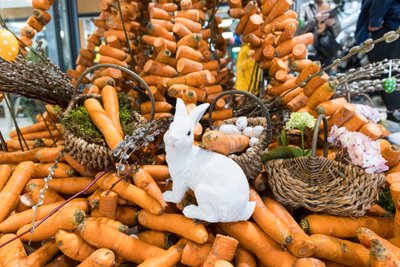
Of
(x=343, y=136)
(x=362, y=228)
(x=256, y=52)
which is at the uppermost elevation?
(x=256, y=52)

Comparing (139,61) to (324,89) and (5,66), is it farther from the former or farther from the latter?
(324,89)

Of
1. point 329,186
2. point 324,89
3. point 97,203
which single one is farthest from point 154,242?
point 324,89

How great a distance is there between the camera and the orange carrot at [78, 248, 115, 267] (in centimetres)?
77

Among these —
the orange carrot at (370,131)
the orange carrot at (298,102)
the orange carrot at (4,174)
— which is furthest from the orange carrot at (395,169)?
the orange carrot at (4,174)

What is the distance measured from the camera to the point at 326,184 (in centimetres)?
83

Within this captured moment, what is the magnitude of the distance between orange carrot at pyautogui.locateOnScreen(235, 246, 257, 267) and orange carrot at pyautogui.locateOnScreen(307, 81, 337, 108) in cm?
56

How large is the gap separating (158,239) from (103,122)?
0.40m

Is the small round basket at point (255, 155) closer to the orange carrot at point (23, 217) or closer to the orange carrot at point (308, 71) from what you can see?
the orange carrot at point (308, 71)

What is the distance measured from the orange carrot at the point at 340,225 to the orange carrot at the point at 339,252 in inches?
1.8

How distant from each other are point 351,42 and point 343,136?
9.43ft

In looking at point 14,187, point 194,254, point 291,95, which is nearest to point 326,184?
point 194,254

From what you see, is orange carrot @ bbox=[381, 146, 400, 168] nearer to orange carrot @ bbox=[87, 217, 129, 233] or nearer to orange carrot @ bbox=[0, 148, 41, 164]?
orange carrot @ bbox=[87, 217, 129, 233]

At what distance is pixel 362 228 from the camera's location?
0.82 m

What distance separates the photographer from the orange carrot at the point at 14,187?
0.99m
